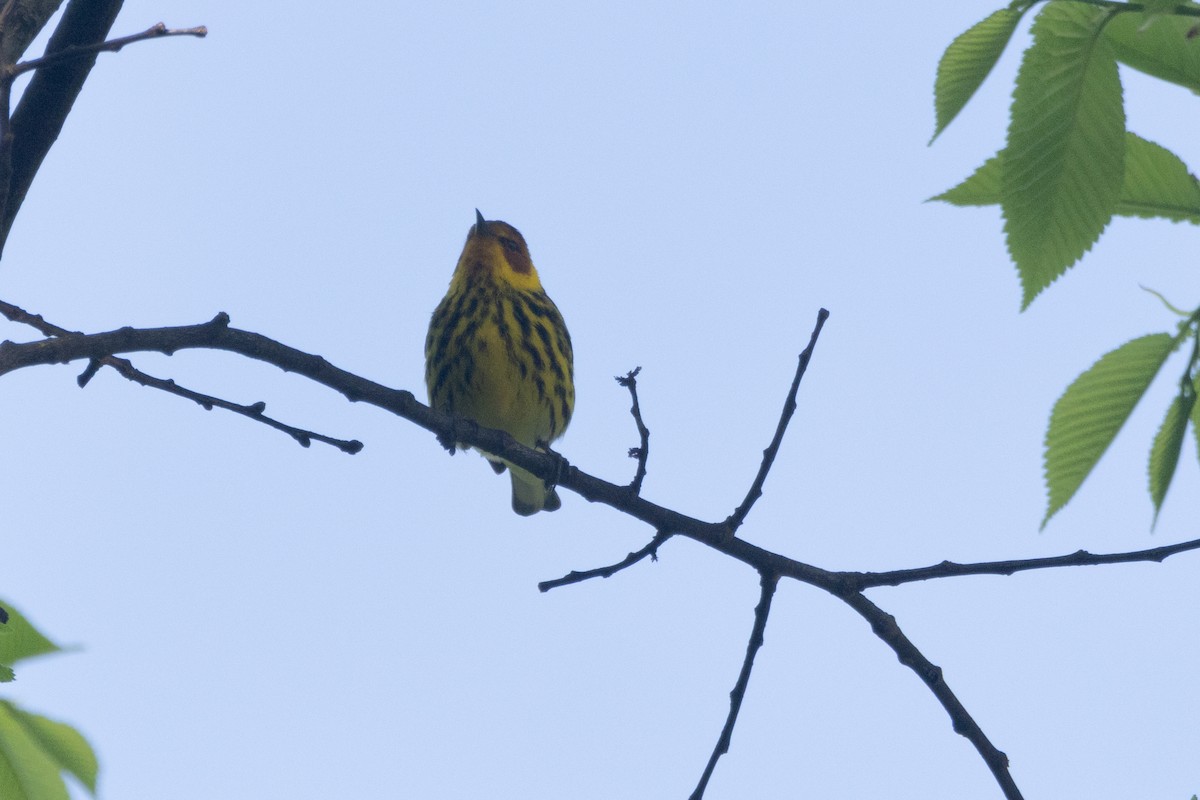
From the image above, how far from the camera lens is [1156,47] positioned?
1.75 m

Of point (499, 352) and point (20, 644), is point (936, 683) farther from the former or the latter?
point (499, 352)

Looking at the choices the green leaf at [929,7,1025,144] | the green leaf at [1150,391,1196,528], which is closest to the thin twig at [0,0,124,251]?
the green leaf at [929,7,1025,144]

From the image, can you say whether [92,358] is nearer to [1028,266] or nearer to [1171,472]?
[1028,266]

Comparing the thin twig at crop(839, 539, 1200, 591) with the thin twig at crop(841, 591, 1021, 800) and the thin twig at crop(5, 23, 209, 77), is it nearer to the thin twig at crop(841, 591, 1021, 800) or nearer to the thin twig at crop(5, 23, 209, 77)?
the thin twig at crop(841, 591, 1021, 800)

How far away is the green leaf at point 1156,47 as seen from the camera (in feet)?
5.70

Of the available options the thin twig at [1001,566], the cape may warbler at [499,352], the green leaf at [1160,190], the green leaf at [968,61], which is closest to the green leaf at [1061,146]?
the green leaf at [968,61]

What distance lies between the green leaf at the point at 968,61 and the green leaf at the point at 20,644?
1.45 meters

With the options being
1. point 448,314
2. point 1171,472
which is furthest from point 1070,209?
point 448,314

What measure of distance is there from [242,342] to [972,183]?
1495 millimetres

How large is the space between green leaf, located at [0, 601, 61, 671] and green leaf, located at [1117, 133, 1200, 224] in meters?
1.70

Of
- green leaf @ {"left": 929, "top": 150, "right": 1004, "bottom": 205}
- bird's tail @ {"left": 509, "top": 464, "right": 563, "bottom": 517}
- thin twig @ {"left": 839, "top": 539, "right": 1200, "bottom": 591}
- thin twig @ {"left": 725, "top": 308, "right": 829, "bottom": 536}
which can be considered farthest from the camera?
bird's tail @ {"left": 509, "top": 464, "right": 563, "bottom": 517}

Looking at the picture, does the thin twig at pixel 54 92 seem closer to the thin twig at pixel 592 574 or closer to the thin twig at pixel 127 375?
the thin twig at pixel 127 375

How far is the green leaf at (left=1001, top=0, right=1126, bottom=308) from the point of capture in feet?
5.45

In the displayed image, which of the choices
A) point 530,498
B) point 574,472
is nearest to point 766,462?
point 574,472
